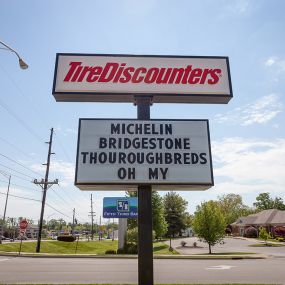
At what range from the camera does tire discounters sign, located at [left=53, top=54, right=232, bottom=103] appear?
30.8ft

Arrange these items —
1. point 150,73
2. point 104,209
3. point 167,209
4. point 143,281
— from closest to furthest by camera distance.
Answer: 1. point 143,281
2. point 150,73
3. point 104,209
4. point 167,209

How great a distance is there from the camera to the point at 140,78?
9.53 metres

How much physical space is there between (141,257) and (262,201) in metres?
134

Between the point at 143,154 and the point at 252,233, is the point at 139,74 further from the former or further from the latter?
the point at 252,233

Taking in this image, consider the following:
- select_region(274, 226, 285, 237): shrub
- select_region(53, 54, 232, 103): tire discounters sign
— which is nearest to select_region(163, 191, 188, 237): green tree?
select_region(274, 226, 285, 237): shrub

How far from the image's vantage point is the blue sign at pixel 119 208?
127 ft

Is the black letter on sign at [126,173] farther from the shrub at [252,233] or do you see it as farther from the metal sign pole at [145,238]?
the shrub at [252,233]

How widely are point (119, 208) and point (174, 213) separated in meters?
50.9

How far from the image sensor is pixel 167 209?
3465 inches

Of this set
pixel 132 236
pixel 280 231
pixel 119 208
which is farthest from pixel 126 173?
pixel 280 231

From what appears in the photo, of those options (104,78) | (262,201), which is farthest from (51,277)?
(262,201)

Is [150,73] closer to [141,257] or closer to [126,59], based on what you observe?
[126,59]

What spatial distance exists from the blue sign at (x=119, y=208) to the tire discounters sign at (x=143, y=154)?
1212 inches

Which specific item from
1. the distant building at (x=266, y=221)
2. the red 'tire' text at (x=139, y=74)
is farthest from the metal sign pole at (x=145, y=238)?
the distant building at (x=266, y=221)
